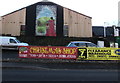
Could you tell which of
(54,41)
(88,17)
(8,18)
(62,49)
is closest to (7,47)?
(62,49)

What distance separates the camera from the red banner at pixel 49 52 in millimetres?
16484

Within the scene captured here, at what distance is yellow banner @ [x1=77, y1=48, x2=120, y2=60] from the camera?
1638 cm

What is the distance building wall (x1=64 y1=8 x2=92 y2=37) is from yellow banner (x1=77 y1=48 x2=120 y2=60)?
23.2 meters

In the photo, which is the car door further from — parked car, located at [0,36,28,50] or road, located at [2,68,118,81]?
road, located at [2,68,118,81]

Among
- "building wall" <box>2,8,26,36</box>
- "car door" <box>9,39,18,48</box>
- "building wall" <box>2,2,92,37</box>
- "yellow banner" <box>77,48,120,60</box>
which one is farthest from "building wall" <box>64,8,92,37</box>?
"yellow banner" <box>77,48,120,60</box>

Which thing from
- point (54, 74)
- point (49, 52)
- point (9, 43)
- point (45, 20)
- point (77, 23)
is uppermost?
point (45, 20)

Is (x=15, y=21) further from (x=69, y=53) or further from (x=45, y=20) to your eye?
(x=69, y=53)

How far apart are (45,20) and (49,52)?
2331 centimetres

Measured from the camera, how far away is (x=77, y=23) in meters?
39.8

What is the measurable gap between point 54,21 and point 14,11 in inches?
356

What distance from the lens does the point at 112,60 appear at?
16.5m

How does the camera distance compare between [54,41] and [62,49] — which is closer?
[62,49]

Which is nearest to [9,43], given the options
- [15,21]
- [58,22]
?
[15,21]

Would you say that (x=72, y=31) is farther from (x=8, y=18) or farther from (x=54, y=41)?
(x=8, y=18)
